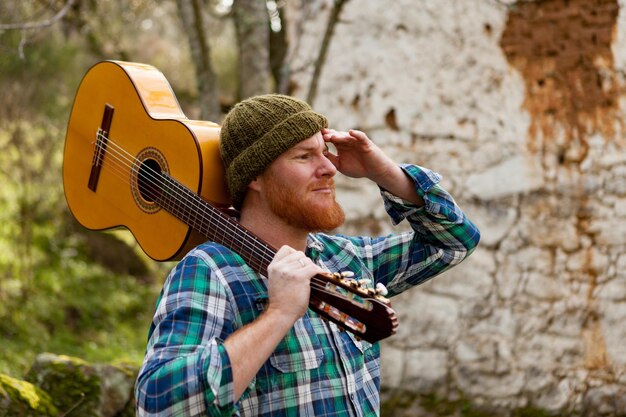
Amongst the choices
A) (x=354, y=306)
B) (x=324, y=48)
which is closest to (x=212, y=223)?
(x=354, y=306)

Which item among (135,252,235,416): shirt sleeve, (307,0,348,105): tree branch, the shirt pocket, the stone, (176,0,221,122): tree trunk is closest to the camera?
(135,252,235,416): shirt sleeve

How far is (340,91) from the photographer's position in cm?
468

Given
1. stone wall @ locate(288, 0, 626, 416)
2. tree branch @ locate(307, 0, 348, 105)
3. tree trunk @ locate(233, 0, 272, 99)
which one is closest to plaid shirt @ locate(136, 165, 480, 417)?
stone wall @ locate(288, 0, 626, 416)

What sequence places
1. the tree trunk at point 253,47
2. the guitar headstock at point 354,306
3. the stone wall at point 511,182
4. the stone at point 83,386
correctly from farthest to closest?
the tree trunk at point 253,47, the stone wall at point 511,182, the stone at point 83,386, the guitar headstock at point 354,306

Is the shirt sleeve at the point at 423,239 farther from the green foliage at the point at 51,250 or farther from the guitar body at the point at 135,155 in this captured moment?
the green foliage at the point at 51,250

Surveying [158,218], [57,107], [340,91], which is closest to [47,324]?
[57,107]

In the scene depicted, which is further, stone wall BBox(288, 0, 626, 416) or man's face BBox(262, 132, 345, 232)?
stone wall BBox(288, 0, 626, 416)

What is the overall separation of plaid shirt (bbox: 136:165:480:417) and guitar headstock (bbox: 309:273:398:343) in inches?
8.8

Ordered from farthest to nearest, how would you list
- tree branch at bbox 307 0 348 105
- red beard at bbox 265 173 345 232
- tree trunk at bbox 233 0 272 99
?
1. tree trunk at bbox 233 0 272 99
2. tree branch at bbox 307 0 348 105
3. red beard at bbox 265 173 345 232

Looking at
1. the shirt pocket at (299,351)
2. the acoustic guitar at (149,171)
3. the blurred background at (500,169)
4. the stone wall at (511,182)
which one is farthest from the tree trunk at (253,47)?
the shirt pocket at (299,351)

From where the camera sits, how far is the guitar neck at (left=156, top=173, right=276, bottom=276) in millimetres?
2137

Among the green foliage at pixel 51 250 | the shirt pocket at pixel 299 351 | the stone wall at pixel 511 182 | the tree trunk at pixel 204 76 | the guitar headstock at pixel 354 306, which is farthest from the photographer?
the green foliage at pixel 51 250

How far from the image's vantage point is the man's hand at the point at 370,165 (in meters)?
2.49

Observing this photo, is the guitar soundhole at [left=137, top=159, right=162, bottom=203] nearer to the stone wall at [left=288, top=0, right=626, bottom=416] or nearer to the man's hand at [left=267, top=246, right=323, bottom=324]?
the man's hand at [left=267, top=246, right=323, bottom=324]
